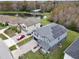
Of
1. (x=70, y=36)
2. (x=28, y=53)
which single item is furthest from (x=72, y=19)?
(x=28, y=53)

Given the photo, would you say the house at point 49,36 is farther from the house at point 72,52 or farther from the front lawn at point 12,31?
the house at point 72,52

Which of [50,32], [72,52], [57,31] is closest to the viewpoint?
[72,52]

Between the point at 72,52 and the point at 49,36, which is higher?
the point at 49,36

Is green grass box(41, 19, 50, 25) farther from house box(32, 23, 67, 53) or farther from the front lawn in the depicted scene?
the front lawn

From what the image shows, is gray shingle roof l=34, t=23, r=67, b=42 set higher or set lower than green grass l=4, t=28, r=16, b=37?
higher

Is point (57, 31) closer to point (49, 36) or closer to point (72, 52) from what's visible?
point (49, 36)

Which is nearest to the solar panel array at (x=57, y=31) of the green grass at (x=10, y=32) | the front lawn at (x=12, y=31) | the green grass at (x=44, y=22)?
the green grass at (x=44, y=22)

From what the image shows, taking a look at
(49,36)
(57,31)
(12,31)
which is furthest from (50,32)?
(12,31)

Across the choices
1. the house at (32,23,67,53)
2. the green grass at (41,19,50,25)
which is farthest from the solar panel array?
the green grass at (41,19,50,25)

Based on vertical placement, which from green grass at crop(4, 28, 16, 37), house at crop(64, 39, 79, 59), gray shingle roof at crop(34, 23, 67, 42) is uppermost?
gray shingle roof at crop(34, 23, 67, 42)
